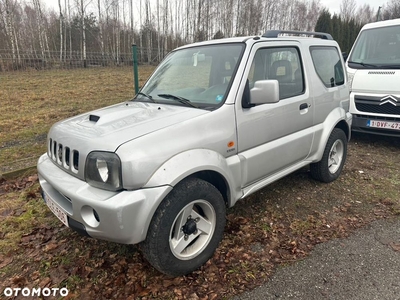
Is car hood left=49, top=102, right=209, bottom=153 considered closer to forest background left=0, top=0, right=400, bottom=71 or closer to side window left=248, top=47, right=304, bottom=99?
side window left=248, top=47, right=304, bottom=99

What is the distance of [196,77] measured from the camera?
3.12 metres

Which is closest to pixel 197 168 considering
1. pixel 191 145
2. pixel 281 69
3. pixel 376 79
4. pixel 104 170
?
pixel 191 145

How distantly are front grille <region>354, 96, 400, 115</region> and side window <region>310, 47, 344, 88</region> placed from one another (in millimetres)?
1630

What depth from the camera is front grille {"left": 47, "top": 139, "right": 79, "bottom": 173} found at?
2310mm

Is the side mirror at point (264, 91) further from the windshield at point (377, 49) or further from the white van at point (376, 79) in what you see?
the windshield at point (377, 49)

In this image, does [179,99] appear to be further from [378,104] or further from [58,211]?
[378,104]

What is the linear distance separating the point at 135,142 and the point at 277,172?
1827mm

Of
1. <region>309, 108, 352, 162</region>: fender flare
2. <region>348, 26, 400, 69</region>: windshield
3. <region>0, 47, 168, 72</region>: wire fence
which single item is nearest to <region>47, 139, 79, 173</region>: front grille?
<region>309, 108, 352, 162</region>: fender flare

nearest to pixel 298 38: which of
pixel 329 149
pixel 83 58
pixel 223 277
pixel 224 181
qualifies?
pixel 329 149

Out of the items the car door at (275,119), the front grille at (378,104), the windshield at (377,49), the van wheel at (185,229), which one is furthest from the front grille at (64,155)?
the windshield at (377,49)

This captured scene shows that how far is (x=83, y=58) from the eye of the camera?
73.7 ft

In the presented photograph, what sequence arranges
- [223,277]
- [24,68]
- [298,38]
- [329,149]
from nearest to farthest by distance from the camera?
1. [223,277]
2. [298,38]
3. [329,149]
4. [24,68]

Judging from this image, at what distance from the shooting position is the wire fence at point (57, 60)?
17266mm

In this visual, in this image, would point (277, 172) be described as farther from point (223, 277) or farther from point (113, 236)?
point (113, 236)
